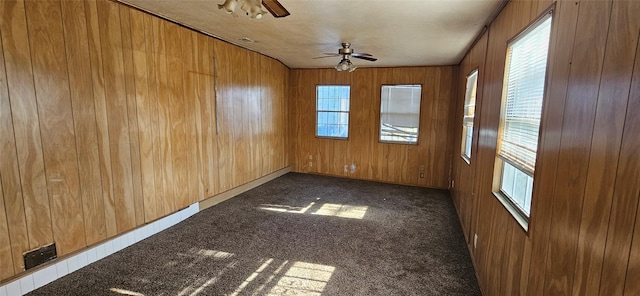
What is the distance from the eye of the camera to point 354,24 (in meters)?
3.05

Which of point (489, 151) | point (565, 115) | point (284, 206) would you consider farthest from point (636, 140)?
point (284, 206)

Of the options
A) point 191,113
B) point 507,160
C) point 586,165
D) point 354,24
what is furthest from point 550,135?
point 191,113

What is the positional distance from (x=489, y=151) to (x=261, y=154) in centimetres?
393

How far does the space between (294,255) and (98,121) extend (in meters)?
2.21

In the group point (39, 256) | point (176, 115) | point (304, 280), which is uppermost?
point (176, 115)

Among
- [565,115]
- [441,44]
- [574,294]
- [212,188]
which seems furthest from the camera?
[212,188]

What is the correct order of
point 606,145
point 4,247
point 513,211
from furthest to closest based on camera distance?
point 4,247
point 513,211
point 606,145

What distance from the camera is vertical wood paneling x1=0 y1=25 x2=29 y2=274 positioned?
2.04 meters

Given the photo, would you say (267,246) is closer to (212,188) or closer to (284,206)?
(284,206)

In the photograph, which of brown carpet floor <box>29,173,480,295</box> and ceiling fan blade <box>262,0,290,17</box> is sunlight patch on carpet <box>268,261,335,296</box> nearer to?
brown carpet floor <box>29,173,480,295</box>

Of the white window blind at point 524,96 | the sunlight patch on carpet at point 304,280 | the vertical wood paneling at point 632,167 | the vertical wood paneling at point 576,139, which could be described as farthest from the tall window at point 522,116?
the sunlight patch on carpet at point 304,280

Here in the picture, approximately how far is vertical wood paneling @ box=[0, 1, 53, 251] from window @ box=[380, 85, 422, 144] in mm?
4979

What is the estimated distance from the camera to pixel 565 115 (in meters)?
1.20

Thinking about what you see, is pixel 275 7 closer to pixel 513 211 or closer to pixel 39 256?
pixel 513 211
